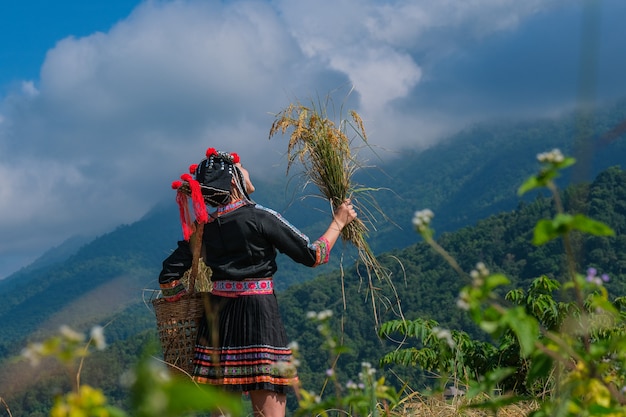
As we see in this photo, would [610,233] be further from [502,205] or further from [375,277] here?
[502,205]

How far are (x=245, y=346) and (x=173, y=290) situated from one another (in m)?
0.47

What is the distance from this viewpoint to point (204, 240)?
3818mm

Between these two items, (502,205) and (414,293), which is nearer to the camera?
(414,293)

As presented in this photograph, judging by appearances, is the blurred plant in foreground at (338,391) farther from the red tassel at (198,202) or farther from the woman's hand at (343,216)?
the woman's hand at (343,216)

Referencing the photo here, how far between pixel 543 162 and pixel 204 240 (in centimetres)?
267

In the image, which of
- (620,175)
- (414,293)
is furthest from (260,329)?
(620,175)

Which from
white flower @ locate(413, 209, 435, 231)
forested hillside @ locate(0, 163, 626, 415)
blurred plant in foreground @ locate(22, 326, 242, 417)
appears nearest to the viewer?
blurred plant in foreground @ locate(22, 326, 242, 417)

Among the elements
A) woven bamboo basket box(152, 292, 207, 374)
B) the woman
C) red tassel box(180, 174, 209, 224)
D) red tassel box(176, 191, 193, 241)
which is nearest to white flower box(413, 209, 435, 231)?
the woman

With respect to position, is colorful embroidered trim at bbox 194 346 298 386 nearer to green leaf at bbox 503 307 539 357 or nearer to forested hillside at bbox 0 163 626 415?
green leaf at bbox 503 307 539 357

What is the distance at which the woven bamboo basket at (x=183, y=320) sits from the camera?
3779 millimetres

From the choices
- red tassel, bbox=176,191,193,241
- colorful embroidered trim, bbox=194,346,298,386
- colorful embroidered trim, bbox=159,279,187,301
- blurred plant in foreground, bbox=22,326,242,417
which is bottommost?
colorful embroidered trim, bbox=194,346,298,386

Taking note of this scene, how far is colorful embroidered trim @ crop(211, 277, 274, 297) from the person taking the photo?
3740mm

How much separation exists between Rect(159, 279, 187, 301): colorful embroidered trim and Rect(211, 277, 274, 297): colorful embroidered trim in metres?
0.20

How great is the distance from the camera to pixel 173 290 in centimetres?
384
